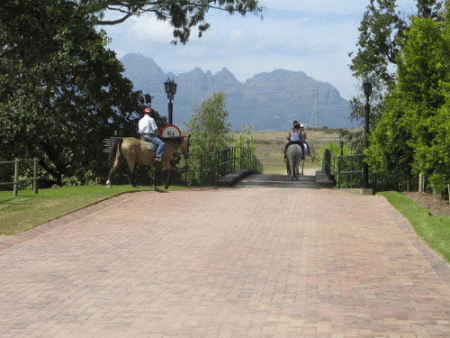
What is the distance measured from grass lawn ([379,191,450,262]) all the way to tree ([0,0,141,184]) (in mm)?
16665

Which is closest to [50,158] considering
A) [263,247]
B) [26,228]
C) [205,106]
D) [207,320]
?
[26,228]

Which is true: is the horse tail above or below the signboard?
below

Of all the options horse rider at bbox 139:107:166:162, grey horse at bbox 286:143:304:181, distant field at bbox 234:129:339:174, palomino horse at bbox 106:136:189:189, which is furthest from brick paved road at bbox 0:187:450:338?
→ distant field at bbox 234:129:339:174

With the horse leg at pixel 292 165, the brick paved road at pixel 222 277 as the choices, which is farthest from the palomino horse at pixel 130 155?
the horse leg at pixel 292 165

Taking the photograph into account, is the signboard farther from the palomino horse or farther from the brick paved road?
the brick paved road

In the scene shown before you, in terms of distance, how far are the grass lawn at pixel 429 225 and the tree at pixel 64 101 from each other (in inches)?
656

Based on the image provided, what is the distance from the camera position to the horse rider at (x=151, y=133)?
2047 centimetres

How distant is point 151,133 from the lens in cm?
2066

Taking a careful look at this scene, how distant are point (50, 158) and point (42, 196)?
14.0 metres

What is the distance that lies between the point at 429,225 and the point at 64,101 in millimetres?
21056

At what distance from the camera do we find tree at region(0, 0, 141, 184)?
29188 millimetres

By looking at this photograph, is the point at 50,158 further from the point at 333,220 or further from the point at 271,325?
the point at 271,325

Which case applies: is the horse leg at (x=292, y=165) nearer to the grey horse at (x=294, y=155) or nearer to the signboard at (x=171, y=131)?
the grey horse at (x=294, y=155)

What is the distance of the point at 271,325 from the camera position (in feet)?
22.9
